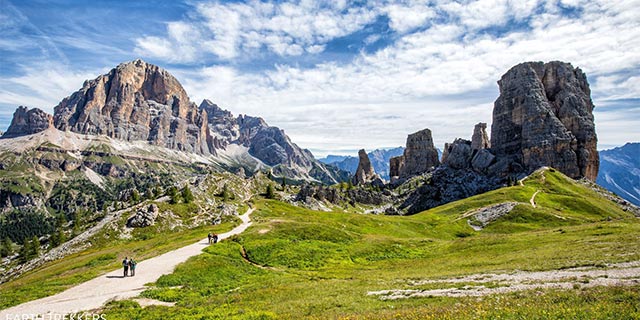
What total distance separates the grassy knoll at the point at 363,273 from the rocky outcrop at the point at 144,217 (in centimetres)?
3776

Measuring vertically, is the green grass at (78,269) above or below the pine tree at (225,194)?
below

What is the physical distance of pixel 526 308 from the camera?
18.4 m

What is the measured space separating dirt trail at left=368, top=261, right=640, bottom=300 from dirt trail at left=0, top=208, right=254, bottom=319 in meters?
24.8

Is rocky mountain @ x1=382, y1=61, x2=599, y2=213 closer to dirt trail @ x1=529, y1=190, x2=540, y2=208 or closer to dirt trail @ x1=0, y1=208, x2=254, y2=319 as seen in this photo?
dirt trail @ x1=529, y1=190, x2=540, y2=208

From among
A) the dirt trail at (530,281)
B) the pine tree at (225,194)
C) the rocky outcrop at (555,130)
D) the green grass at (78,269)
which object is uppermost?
the rocky outcrop at (555,130)

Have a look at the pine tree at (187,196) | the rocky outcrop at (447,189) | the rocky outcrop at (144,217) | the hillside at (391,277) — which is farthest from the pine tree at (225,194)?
the rocky outcrop at (447,189)

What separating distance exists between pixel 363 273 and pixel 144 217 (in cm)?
7149

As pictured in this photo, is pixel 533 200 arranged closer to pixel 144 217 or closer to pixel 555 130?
pixel 555 130

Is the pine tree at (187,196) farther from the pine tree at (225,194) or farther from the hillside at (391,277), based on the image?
the hillside at (391,277)

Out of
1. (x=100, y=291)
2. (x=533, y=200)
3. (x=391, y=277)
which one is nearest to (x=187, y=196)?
(x=100, y=291)

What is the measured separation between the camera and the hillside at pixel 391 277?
67.9 feet

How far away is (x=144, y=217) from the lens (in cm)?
9012

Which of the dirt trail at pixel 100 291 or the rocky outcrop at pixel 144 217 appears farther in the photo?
the rocky outcrop at pixel 144 217

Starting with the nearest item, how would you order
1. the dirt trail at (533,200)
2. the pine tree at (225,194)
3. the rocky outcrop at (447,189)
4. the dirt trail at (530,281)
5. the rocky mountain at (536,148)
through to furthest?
the dirt trail at (530,281) → the dirt trail at (533,200) → the pine tree at (225,194) → the rocky mountain at (536,148) → the rocky outcrop at (447,189)
